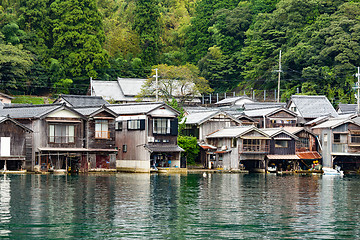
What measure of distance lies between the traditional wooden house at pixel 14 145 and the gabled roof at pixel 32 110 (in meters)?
1.28

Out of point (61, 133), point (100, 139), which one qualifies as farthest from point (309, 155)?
point (61, 133)

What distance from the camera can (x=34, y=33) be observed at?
88312mm

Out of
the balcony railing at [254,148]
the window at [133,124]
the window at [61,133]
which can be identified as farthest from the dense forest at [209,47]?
the window at [133,124]

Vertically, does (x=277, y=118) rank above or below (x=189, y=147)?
above

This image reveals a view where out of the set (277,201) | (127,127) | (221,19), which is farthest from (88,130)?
(221,19)

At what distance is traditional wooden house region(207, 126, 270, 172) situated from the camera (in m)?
63.6

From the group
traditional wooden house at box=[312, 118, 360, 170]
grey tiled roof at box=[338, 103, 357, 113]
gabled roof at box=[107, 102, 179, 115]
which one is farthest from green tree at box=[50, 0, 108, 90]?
traditional wooden house at box=[312, 118, 360, 170]

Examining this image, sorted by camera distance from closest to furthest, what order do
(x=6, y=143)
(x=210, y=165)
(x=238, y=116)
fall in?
(x=6, y=143), (x=210, y=165), (x=238, y=116)

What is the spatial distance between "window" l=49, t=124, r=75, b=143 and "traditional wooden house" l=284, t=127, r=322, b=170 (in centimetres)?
2585

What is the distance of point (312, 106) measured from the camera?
249 ft

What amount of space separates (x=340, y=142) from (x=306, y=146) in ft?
14.4

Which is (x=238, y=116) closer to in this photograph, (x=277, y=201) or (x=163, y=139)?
(x=163, y=139)

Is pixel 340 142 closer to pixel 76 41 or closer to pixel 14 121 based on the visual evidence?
pixel 14 121

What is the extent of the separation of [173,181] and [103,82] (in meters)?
41.5
